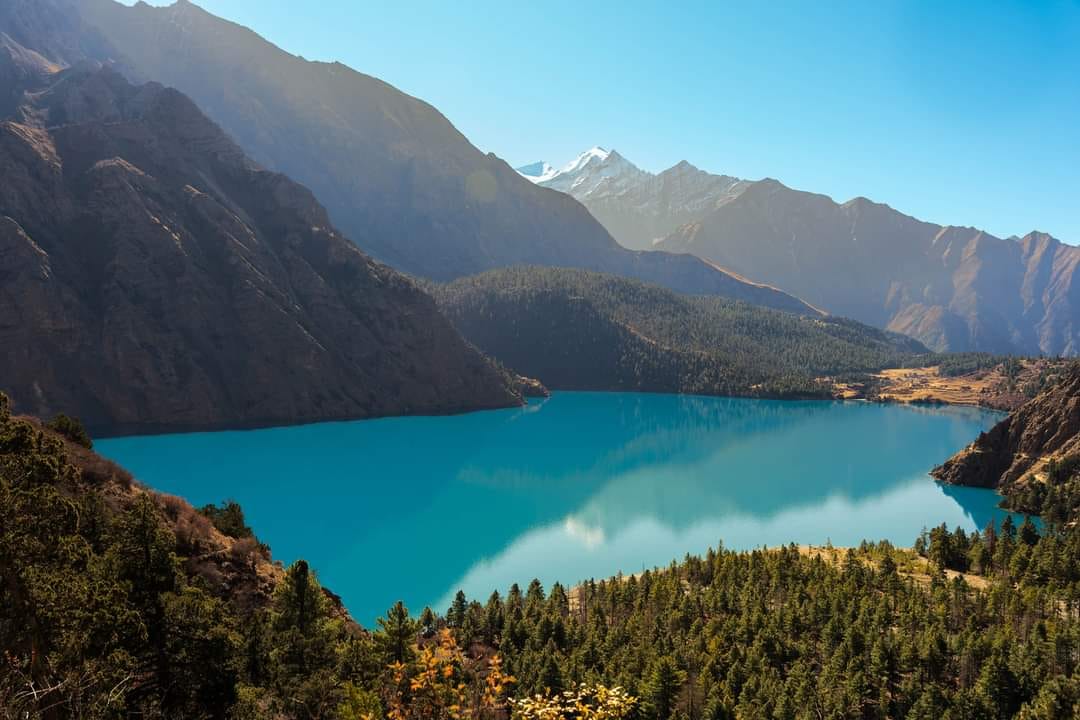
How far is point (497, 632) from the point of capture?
171ft

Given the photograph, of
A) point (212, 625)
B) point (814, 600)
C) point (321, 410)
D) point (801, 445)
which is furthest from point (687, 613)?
point (321, 410)

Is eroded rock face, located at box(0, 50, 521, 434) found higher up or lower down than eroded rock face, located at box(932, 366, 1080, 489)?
higher up

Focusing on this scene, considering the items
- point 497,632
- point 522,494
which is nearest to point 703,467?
point 522,494

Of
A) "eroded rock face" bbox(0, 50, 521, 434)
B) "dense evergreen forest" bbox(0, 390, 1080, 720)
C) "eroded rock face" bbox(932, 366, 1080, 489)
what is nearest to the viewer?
"dense evergreen forest" bbox(0, 390, 1080, 720)

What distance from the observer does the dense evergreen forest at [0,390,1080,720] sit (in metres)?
15.7

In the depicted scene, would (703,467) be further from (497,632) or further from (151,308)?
(151,308)

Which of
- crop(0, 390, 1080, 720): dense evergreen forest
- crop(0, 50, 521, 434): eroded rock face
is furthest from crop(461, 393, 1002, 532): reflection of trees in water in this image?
crop(0, 50, 521, 434): eroded rock face

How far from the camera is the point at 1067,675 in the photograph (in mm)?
40562

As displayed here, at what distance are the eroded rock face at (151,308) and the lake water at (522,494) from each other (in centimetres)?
1261

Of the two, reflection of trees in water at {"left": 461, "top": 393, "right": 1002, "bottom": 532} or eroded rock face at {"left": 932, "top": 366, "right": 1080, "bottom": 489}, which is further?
reflection of trees in water at {"left": 461, "top": 393, "right": 1002, "bottom": 532}

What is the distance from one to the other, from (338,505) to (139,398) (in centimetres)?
7860

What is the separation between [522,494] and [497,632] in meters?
64.6

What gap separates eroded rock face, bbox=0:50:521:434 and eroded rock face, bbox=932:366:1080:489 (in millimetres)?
131764

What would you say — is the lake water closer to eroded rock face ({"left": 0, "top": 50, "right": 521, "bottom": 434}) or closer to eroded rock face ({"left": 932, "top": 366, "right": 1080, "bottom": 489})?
eroded rock face ({"left": 932, "top": 366, "right": 1080, "bottom": 489})
